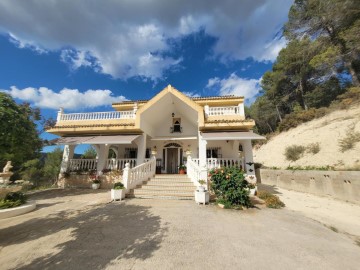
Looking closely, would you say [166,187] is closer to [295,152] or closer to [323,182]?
[323,182]

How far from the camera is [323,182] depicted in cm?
1228

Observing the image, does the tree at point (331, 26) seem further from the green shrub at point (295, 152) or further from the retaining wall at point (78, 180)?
the retaining wall at point (78, 180)

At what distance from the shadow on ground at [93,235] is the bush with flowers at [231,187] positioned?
3985 millimetres

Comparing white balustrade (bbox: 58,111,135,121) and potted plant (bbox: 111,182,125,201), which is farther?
white balustrade (bbox: 58,111,135,121)

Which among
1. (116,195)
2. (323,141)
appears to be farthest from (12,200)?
(323,141)

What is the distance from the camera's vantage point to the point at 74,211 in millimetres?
8312

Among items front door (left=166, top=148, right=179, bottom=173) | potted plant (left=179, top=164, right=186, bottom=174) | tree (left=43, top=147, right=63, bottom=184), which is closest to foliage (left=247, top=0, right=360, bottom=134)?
front door (left=166, top=148, right=179, bottom=173)

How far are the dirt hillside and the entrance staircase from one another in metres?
15.3

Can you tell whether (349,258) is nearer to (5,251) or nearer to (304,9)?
(5,251)

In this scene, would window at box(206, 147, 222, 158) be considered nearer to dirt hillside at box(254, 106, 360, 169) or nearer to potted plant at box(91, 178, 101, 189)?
potted plant at box(91, 178, 101, 189)

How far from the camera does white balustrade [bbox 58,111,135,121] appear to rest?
643 inches

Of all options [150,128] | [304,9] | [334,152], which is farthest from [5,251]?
[304,9]

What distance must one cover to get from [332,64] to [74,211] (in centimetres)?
3801

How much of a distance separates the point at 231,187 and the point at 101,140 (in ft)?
35.7
